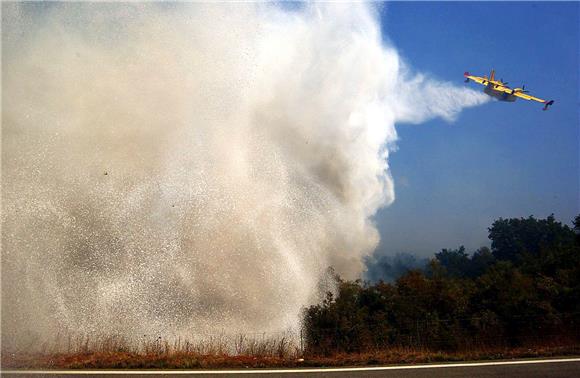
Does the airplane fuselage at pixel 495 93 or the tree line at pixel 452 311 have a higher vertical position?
the airplane fuselage at pixel 495 93

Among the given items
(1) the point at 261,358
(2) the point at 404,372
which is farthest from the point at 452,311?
(1) the point at 261,358

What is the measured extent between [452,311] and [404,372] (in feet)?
26.0

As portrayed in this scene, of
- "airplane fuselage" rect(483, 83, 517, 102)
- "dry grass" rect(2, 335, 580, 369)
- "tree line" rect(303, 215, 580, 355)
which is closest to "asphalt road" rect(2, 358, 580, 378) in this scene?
"dry grass" rect(2, 335, 580, 369)

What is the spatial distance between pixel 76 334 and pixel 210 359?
8.19 meters

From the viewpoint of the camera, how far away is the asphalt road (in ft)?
29.3

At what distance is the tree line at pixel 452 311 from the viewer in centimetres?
1330

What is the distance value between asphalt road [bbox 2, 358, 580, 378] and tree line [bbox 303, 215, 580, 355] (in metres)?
2.72

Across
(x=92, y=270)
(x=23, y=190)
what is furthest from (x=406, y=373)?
(x=23, y=190)

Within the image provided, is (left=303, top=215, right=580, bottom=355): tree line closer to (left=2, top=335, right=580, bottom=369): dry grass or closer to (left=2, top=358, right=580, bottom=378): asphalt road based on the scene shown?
(left=2, top=335, right=580, bottom=369): dry grass

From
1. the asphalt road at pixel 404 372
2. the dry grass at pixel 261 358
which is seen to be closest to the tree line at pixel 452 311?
the dry grass at pixel 261 358

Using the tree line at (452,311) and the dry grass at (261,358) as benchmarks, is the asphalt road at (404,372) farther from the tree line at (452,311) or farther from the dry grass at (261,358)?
the tree line at (452,311)

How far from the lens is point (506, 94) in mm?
24188

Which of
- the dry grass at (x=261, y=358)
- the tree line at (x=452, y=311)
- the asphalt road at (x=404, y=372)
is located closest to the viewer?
the asphalt road at (x=404, y=372)

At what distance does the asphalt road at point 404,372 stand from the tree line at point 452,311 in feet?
8.92
